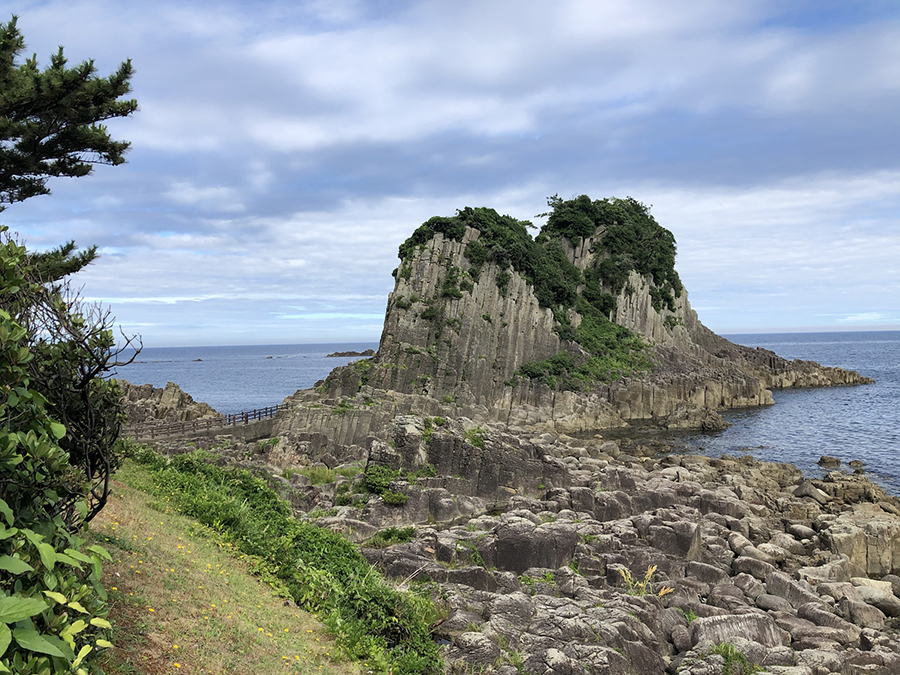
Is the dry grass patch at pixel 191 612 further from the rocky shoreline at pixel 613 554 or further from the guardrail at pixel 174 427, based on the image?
the guardrail at pixel 174 427

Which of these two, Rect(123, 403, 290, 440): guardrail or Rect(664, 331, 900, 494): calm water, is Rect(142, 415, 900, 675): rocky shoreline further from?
Rect(664, 331, 900, 494): calm water

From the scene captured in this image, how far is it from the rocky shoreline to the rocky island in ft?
0.26

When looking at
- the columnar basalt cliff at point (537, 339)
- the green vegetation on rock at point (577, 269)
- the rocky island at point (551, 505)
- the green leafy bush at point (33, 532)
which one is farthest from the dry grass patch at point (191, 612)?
the green vegetation on rock at point (577, 269)

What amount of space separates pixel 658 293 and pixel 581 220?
15.6 m

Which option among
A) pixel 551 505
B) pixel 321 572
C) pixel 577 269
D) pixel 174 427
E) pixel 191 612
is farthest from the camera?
pixel 577 269

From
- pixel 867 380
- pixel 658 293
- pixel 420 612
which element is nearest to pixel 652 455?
pixel 420 612

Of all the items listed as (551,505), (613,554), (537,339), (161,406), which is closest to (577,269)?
(537,339)

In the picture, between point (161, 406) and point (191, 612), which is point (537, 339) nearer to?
point (161, 406)

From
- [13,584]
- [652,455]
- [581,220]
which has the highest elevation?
[581,220]

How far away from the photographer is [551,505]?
87.8 ft

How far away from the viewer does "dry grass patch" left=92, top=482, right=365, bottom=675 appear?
8695mm

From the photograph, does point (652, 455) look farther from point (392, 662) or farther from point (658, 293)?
point (658, 293)

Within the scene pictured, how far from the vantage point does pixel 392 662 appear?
12.4 metres

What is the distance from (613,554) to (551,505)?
574cm
